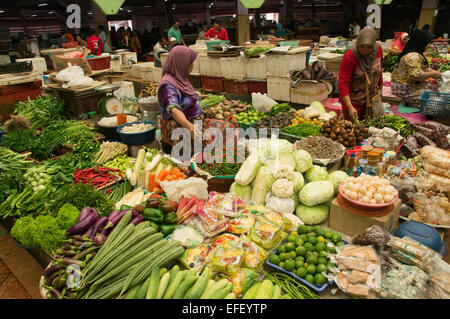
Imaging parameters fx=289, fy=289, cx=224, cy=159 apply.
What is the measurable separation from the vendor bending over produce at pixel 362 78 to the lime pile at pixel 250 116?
1343mm

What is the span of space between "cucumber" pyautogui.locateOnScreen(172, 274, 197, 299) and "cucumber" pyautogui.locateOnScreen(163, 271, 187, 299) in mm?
28

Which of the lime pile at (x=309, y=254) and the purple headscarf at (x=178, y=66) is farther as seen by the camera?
the purple headscarf at (x=178, y=66)

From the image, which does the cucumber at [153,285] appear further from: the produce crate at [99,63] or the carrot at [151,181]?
the produce crate at [99,63]

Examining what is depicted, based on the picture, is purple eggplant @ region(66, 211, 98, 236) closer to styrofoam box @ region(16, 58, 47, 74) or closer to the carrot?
the carrot

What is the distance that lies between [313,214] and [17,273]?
3.17 meters

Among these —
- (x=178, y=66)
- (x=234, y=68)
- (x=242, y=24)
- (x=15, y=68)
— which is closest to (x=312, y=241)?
(x=178, y=66)

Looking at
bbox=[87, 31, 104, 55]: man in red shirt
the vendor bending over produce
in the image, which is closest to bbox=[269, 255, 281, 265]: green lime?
the vendor bending over produce

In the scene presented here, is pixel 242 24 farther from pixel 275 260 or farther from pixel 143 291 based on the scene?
pixel 143 291

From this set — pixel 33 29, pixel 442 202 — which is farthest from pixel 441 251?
pixel 33 29

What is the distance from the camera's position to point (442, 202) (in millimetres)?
2775

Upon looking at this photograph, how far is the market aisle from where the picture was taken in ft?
9.45

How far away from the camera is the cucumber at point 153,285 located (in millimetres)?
1902

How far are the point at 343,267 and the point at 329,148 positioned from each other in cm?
170

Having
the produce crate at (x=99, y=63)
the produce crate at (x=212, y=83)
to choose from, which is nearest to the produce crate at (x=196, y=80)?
the produce crate at (x=212, y=83)
